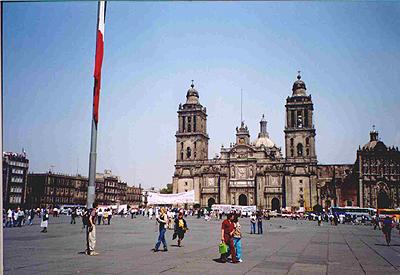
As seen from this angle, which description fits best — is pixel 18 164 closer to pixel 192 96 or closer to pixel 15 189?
pixel 15 189

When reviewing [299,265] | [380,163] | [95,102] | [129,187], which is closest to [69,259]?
[95,102]

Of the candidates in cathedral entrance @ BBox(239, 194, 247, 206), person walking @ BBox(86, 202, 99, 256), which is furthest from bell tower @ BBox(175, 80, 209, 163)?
person walking @ BBox(86, 202, 99, 256)

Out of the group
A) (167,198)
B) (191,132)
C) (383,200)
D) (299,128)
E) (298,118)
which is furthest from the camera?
(191,132)

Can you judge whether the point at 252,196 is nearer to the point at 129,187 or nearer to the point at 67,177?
the point at 67,177

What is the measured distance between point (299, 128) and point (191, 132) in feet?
67.7

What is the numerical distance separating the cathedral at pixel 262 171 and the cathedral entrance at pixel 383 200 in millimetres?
3354

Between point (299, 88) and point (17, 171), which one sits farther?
point (299, 88)

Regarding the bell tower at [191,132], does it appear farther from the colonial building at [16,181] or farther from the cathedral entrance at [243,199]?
the colonial building at [16,181]

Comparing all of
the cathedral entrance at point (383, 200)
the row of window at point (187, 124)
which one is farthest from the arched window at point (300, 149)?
the row of window at point (187, 124)

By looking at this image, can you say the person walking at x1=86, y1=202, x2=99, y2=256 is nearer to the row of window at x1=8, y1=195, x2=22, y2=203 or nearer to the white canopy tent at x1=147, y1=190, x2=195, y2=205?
the white canopy tent at x1=147, y1=190, x2=195, y2=205

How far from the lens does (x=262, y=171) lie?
266 feet

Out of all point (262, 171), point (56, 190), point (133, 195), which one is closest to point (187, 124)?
point (262, 171)

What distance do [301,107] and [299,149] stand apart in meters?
7.74

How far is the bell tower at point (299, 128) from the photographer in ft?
258
